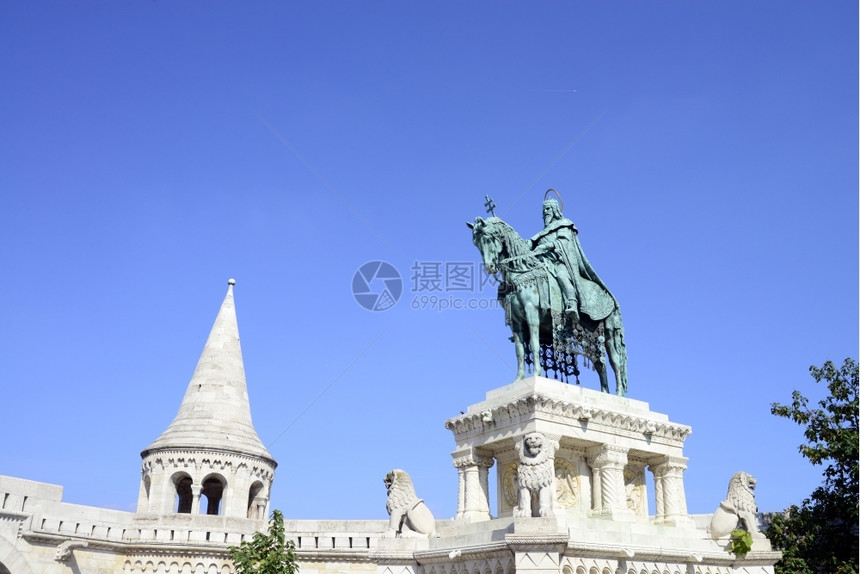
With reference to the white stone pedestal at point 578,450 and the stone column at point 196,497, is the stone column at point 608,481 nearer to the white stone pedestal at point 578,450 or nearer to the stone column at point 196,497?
the white stone pedestal at point 578,450

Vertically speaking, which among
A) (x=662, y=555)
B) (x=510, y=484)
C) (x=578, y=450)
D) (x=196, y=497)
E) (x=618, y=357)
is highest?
(x=618, y=357)

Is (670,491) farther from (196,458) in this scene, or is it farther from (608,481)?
(196,458)

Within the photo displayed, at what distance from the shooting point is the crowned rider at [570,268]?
17.4 metres

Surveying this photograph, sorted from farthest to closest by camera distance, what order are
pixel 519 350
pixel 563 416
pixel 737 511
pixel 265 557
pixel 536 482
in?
pixel 265 557, pixel 519 350, pixel 563 416, pixel 737 511, pixel 536 482

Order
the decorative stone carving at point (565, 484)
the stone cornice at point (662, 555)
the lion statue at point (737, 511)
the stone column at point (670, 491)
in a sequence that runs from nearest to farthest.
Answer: the stone cornice at point (662, 555) < the lion statue at point (737, 511) < the decorative stone carving at point (565, 484) < the stone column at point (670, 491)

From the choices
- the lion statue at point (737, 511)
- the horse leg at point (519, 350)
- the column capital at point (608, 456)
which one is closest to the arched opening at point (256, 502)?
the horse leg at point (519, 350)

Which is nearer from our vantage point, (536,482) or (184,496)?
(536,482)

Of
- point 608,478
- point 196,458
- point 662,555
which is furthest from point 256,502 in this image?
point 662,555

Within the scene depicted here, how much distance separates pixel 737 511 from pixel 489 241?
23.4ft

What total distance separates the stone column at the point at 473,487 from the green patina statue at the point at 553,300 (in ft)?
6.40

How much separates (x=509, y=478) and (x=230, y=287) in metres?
23.1

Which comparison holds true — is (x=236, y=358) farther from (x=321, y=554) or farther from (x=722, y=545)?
(x=722, y=545)

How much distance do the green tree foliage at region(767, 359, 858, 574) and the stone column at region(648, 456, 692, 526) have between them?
368cm

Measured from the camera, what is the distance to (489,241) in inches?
667
